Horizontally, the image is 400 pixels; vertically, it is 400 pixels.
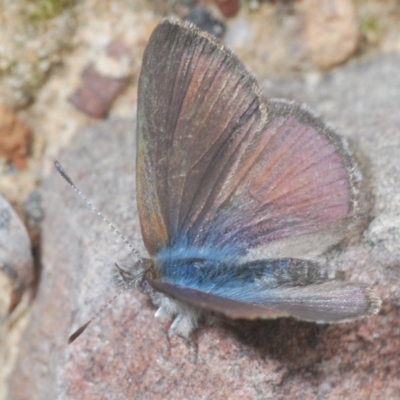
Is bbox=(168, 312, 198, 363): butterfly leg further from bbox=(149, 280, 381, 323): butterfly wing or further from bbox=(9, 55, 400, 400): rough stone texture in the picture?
bbox=(149, 280, 381, 323): butterfly wing

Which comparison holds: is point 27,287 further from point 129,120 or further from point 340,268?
point 340,268

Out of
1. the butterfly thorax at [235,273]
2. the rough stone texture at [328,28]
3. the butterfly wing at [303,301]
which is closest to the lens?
the butterfly wing at [303,301]

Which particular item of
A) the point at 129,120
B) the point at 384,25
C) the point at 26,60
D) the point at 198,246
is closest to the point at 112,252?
the point at 198,246

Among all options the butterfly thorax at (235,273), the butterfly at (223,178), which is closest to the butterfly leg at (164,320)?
the butterfly at (223,178)

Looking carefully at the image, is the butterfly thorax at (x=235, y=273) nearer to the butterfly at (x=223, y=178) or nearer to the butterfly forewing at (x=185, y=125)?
the butterfly at (x=223, y=178)

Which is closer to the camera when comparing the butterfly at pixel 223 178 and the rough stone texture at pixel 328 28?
the butterfly at pixel 223 178

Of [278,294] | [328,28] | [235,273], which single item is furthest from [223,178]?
[328,28]
